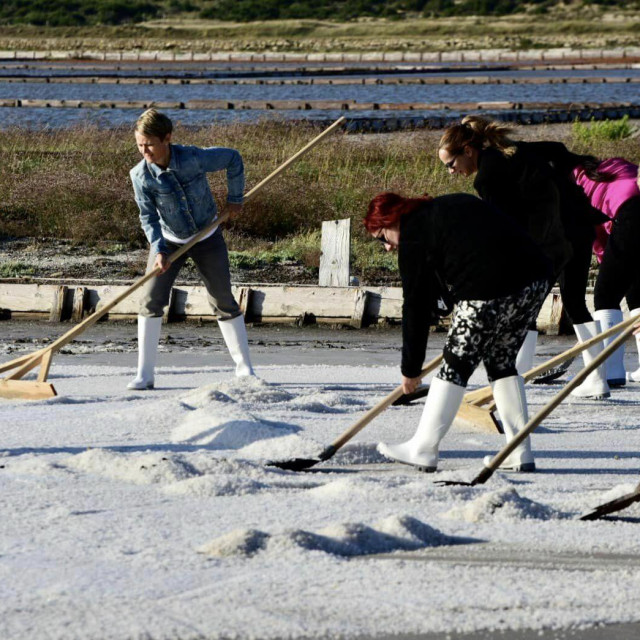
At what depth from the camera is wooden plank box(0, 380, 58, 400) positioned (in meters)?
6.54

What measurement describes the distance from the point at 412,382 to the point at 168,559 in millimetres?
1328

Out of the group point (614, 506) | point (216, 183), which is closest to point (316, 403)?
point (614, 506)

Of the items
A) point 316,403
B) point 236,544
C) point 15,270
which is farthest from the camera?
point 15,270

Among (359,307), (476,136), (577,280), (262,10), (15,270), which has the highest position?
(262,10)

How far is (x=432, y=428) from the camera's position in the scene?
487 centimetres

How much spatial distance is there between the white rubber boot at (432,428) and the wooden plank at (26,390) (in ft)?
7.08

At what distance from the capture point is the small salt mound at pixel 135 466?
15.7 ft

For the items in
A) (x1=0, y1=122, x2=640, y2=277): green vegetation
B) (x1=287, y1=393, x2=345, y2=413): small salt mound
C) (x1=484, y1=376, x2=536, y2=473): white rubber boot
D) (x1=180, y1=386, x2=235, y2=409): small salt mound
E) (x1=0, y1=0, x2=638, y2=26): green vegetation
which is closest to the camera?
(x1=484, y1=376, x2=536, y2=473): white rubber boot

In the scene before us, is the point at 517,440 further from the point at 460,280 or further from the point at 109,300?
the point at 109,300

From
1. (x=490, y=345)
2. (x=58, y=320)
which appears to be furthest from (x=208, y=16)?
(x=490, y=345)

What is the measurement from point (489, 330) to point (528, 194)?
1.37 metres

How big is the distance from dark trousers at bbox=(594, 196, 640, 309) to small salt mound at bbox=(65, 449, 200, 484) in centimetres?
275

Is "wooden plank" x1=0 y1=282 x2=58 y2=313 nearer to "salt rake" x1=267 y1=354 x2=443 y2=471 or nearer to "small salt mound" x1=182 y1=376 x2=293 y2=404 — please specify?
"small salt mound" x1=182 y1=376 x2=293 y2=404

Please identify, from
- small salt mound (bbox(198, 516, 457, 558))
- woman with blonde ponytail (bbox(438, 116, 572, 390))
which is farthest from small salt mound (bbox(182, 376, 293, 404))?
small salt mound (bbox(198, 516, 457, 558))
